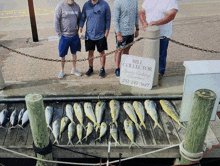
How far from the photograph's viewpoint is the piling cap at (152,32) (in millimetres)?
4504

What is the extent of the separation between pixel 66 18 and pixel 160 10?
2059 millimetres

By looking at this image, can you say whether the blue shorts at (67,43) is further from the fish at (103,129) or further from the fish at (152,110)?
the fish at (103,129)

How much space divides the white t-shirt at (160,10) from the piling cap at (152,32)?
0.44m

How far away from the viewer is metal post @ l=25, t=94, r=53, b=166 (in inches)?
115

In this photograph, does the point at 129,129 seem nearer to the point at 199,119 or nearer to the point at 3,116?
the point at 199,119

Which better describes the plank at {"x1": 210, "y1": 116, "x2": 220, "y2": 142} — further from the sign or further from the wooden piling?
the sign

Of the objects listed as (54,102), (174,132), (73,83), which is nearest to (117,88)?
(73,83)

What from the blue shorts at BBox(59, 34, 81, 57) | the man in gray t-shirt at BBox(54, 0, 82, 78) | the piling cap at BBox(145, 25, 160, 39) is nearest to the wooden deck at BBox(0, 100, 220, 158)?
the piling cap at BBox(145, 25, 160, 39)

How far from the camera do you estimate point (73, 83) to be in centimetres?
530

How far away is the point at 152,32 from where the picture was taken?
452 cm

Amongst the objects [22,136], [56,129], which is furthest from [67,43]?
[22,136]

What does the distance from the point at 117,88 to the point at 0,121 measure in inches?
92.6

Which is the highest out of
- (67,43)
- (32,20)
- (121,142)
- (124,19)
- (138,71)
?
(124,19)

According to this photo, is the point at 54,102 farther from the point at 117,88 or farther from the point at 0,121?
the point at 117,88
